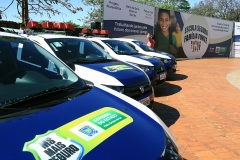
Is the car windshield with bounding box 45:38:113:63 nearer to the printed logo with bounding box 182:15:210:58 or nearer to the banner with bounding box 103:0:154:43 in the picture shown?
the banner with bounding box 103:0:154:43

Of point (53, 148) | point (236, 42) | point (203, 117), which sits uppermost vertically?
point (236, 42)

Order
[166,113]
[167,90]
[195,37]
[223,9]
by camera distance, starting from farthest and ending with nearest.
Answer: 1. [223,9]
2. [195,37]
3. [167,90]
4. [166,113]

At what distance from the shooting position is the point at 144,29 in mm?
14102

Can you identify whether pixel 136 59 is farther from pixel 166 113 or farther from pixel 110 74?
pixel 110 74

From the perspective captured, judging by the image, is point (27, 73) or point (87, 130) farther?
point (27, 73)

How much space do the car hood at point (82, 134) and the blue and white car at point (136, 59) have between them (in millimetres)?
4130

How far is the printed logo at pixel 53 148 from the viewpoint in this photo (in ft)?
3.92

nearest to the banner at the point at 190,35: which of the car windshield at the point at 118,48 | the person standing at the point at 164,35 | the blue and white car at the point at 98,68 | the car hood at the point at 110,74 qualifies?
the person standing at the point at 164,35

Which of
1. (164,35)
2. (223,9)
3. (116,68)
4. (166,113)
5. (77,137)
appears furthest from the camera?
(223,9)

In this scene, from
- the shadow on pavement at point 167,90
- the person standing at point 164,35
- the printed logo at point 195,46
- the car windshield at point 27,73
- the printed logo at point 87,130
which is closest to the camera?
the printed logo at point 87,130

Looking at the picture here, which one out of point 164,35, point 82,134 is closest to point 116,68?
point 82,134

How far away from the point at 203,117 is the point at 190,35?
14121mm

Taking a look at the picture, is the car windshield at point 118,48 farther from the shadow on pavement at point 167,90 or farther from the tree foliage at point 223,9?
the tree foliage at point 223,9

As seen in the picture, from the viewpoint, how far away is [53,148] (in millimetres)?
1247
